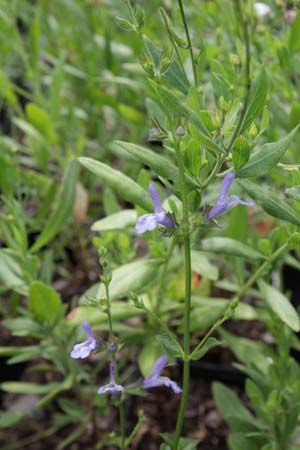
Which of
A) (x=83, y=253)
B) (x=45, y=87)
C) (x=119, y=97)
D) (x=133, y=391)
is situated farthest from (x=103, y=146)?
(x=133, y=391)

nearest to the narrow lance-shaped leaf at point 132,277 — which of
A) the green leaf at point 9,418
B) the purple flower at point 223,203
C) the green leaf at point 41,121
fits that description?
the purple flower at point 223,203

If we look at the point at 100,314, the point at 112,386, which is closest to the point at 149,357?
the point at 100,314

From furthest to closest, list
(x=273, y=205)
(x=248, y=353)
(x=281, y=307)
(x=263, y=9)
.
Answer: (x=263, y=9) → (x=248, y=353) → (x=281, y=307) → (x=273, y=205)

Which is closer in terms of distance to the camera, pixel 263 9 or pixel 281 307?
pixel 281 307

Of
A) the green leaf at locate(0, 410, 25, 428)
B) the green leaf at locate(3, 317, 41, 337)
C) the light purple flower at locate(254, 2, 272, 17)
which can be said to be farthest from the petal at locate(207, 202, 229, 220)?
the green leaf at locate(0, 410, 25, 428)

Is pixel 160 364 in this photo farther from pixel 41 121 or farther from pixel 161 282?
pixel 41 121

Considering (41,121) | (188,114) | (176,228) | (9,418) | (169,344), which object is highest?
(41,121)

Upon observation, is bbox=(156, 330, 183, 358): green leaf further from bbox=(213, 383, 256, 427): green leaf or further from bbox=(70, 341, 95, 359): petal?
bbox=(213, 383, 256, 427): green leaf

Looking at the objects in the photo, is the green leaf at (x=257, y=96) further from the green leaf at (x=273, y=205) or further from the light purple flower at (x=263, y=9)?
the light purple flower at (x=263, y=9)
